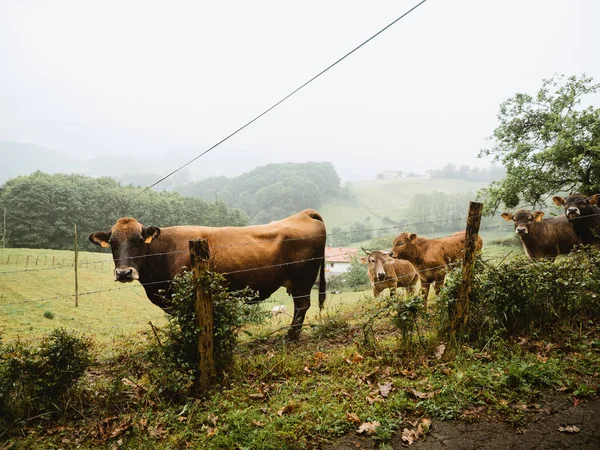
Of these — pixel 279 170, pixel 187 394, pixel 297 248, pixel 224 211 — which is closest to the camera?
pixel 187 394

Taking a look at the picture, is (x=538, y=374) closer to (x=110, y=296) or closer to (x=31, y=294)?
(x=31, y=294)

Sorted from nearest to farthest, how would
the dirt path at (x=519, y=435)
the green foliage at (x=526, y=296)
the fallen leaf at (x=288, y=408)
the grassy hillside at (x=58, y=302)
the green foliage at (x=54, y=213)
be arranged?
the dirt path at (x=519, y=435) < the fallen leaf at (x=288, y=408) < the green foliage at (x=526, y=296) < the grassy hillside at (x=58, y=302) < the green foliage at (x=54, y=213)

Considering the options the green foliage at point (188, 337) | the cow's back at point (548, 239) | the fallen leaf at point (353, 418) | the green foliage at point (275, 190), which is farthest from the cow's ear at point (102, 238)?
the green foliage at point (275, 190)

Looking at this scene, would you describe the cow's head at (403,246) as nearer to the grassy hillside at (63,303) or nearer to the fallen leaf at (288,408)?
the grassy hillside at (63,303)

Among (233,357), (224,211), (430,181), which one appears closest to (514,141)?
(233,357)

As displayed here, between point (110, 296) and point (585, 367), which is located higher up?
point (585, 367)

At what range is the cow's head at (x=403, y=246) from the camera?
939cm

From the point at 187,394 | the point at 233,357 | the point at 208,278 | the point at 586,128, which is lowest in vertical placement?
the point at 187,394

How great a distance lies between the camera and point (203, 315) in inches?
165

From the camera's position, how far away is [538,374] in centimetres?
397

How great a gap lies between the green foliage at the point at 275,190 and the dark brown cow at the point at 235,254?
7180cm

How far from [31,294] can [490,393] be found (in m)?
20.9

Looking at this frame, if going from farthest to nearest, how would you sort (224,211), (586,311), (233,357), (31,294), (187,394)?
(224,211), (31,294), (586,311), (233,357), (187,394)

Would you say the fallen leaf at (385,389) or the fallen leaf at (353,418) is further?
the fallen leaf at (385,389)
